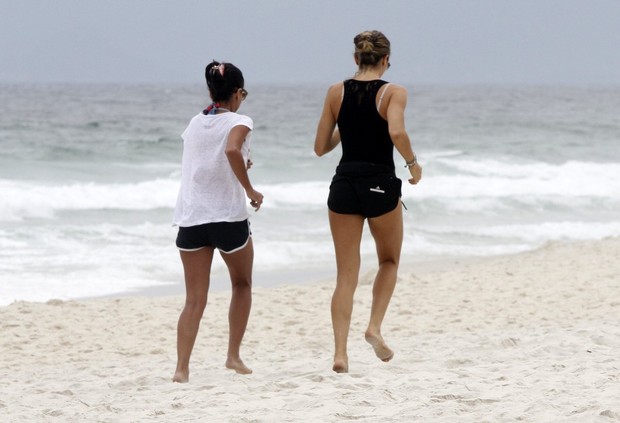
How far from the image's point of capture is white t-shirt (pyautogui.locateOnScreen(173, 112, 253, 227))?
4.95 metres

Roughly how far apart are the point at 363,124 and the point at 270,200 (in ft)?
45.5

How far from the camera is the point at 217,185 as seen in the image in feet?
16.3

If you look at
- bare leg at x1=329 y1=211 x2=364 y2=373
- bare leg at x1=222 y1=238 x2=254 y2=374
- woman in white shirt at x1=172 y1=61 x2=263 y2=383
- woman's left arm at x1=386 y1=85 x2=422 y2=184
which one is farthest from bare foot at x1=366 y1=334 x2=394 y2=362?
woman's left arm at x1=386 y1=85 x2=422 y2=184

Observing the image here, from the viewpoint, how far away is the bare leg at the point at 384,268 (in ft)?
16.7

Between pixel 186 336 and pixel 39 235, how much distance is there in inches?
349

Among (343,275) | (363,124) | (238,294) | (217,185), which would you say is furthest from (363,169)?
(238,294)

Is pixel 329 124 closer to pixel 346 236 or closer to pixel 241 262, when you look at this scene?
pixel 346 236

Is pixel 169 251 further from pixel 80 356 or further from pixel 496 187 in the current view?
pixel 496 187

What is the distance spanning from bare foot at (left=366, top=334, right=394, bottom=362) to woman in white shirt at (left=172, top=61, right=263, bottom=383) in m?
0.78

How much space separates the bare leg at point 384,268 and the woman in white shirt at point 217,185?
2.19 feet

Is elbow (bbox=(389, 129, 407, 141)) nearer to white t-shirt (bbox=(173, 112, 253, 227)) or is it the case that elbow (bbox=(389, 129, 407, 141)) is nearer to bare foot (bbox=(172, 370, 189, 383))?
white t-shirt (bbox=(173, 112, 253, 227))

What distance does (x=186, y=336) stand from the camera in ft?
17.0

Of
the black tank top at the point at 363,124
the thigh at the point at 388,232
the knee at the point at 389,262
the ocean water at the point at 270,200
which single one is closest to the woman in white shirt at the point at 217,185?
the black tank top at the point at 363,124

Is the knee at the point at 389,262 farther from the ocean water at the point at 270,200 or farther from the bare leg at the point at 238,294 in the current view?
the ocean water at the point at 270,200
